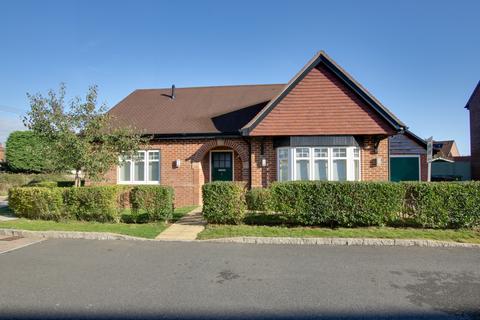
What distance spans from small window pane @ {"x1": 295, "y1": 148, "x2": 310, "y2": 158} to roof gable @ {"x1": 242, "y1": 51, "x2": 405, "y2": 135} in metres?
0.67

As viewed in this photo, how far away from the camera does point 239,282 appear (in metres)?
5.34

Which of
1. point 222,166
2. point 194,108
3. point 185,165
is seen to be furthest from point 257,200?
point 194,108

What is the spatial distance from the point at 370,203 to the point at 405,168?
13493 mm

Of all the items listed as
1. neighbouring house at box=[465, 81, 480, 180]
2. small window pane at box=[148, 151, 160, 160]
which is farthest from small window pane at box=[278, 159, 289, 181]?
neighbouring house at box=[465, 81, 480, 180]

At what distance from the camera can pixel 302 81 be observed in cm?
1280

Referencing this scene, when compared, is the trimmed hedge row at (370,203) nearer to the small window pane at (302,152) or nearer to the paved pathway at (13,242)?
the small window pane at (302,152)

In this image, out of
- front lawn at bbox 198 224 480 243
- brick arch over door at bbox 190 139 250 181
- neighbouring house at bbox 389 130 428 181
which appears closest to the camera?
front lawn at bbox 198 224 480 243

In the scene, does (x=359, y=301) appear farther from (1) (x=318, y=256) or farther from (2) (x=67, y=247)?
(2) (x=67, y=247)

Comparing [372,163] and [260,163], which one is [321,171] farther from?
[260,163]

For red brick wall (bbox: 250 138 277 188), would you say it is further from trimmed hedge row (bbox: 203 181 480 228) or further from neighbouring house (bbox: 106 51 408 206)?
trimmed hedge row (bbox: 203 181 480 228)

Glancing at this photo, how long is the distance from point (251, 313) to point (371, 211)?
18.7 feet

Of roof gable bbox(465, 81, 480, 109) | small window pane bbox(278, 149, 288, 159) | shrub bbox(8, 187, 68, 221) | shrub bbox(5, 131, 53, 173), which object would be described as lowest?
shrub bbox(8, 187, 68, 221)

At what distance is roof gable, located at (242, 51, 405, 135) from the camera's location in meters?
12.4

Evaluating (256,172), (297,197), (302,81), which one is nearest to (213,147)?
(256,172)
